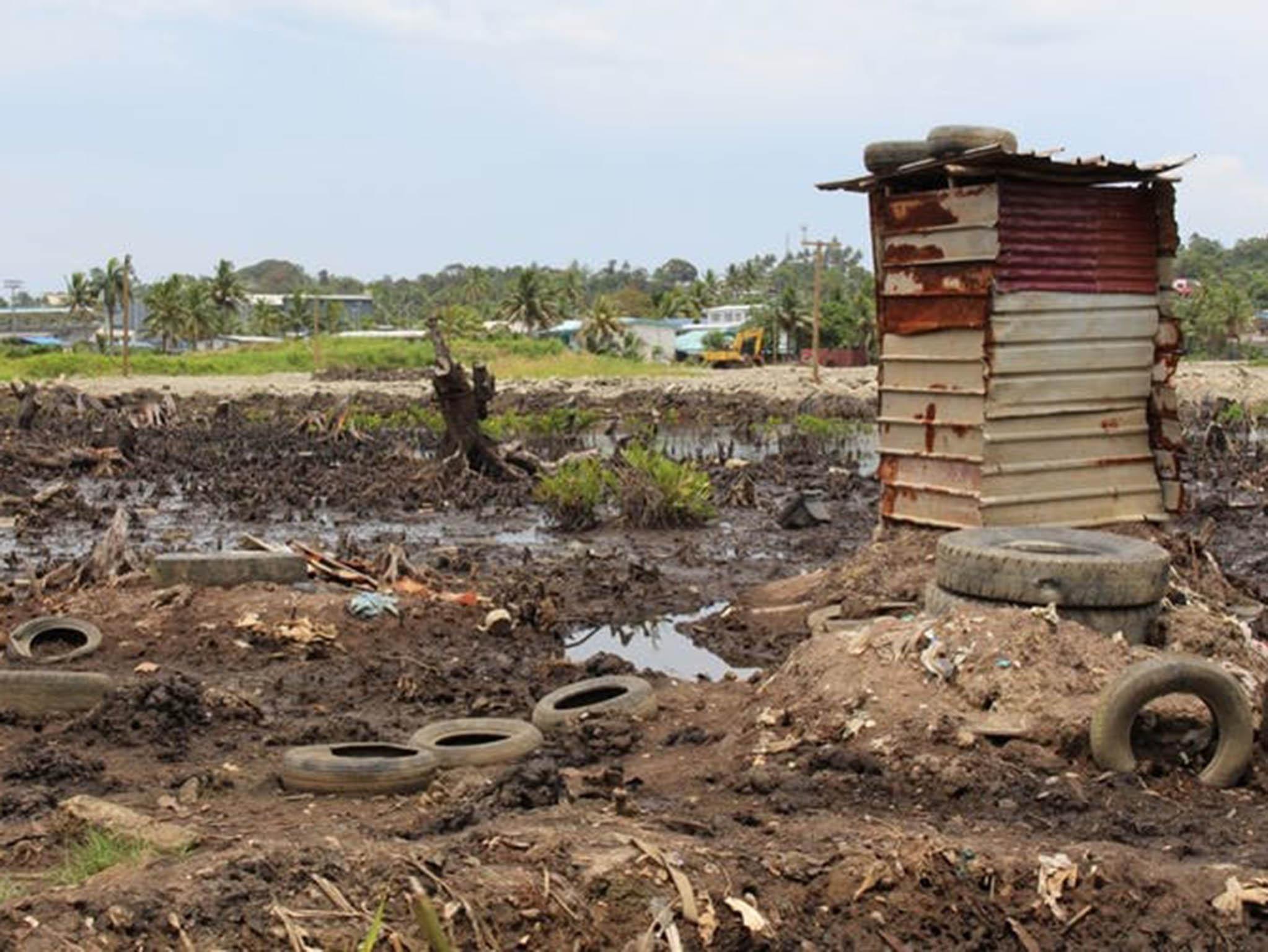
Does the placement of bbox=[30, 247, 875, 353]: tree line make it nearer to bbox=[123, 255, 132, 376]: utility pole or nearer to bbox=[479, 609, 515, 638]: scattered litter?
bbox=[123, 255, 132, 376]: utility pole

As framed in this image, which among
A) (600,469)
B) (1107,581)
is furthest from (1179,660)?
(600,469)

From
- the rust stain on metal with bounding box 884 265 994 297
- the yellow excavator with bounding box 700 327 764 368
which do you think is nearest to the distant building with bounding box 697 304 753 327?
the yellow excavator with bounding box 700 327 764 368

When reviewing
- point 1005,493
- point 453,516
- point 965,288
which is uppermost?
point 965,288

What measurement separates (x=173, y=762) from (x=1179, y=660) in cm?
581

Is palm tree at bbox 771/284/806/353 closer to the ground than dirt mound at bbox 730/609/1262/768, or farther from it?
farther from it

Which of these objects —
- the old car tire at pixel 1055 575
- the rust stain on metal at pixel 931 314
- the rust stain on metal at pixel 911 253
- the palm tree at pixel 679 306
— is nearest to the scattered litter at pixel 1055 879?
the old car tire at pixel 1055 575

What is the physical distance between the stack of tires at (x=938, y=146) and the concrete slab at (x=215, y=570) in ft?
21.4

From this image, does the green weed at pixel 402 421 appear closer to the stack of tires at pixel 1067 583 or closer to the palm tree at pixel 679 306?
the stack of tires at pixel 1067 583

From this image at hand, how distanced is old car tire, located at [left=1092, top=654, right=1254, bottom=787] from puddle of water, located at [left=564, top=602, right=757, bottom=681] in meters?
4.34

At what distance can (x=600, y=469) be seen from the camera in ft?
68.8

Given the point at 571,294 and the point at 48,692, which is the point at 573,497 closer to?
the point at 48,692

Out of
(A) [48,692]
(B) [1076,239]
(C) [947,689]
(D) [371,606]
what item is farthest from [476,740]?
(B) [1076,239]

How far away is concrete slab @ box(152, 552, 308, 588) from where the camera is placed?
42.8 ft

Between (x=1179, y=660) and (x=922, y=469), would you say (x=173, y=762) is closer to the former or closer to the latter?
(x=1179, y=660)
